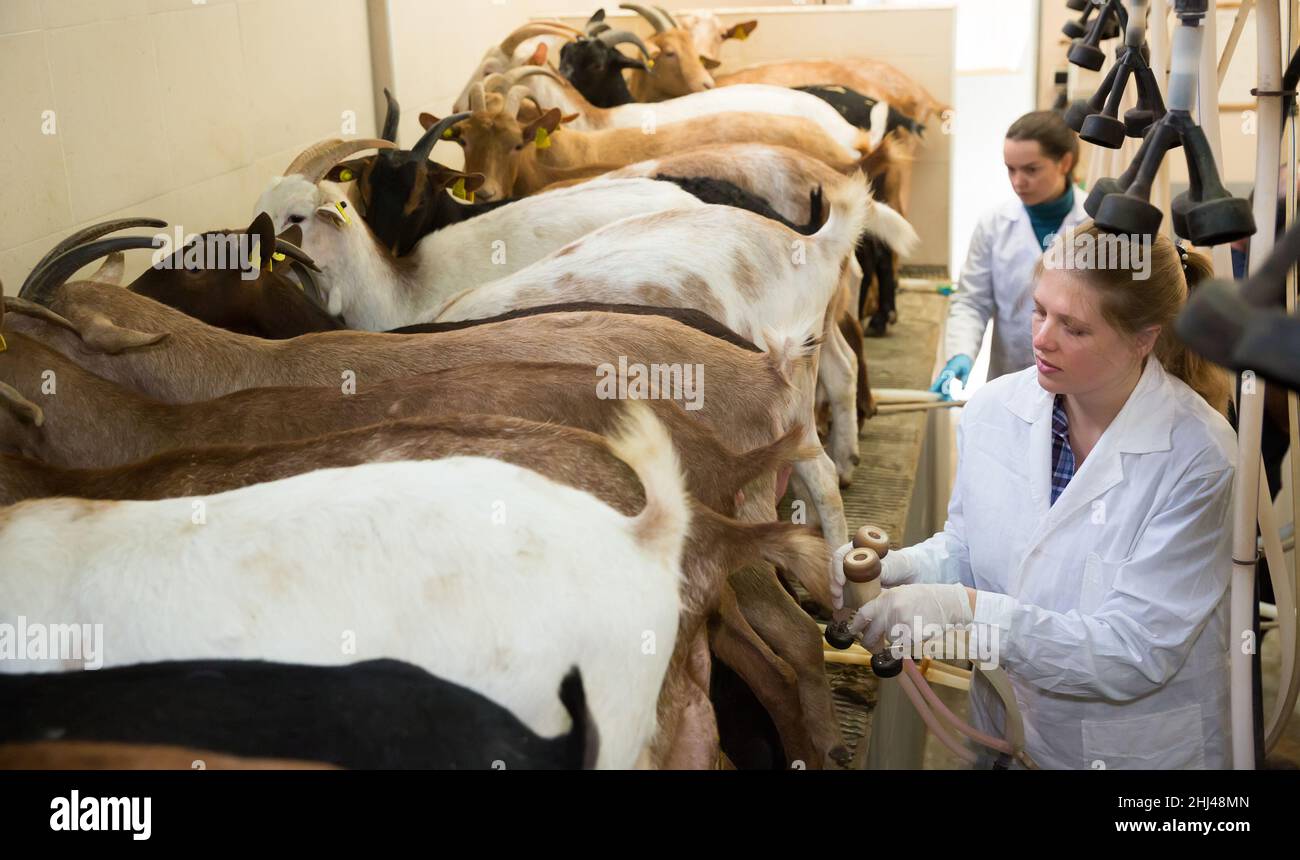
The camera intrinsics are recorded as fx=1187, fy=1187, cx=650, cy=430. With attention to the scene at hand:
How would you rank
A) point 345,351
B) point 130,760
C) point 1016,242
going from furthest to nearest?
point 1016,242
point 345,351
point 130,760

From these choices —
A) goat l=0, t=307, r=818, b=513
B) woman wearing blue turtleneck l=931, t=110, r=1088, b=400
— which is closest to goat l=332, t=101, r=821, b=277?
woman wearing blue turtleneck l=931, t=110, r=1088, b=400

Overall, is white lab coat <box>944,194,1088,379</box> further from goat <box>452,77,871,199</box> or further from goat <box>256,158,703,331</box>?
goat <box>256,158,703,331</box>

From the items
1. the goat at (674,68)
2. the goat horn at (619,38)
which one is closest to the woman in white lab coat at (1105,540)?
the goat horn at (619,38)

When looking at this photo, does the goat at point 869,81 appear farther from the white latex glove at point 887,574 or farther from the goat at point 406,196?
the white latex glove at point 887,574

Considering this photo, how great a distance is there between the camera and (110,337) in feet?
8.67

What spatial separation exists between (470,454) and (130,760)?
0.69 m

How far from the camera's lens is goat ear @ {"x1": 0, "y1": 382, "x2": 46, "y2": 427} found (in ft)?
7.36

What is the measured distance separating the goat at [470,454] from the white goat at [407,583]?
0.42 feet

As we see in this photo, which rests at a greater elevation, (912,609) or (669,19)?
Answer: (669,19)

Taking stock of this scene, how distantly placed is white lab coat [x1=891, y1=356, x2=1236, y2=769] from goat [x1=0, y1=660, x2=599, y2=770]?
0.98 m

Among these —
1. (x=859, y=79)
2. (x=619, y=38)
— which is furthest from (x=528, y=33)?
(x=859, y=79)

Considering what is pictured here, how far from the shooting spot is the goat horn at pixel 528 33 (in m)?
6.21

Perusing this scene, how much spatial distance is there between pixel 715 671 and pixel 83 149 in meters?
2.51

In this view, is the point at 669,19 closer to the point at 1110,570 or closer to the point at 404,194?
the point at 404,194
